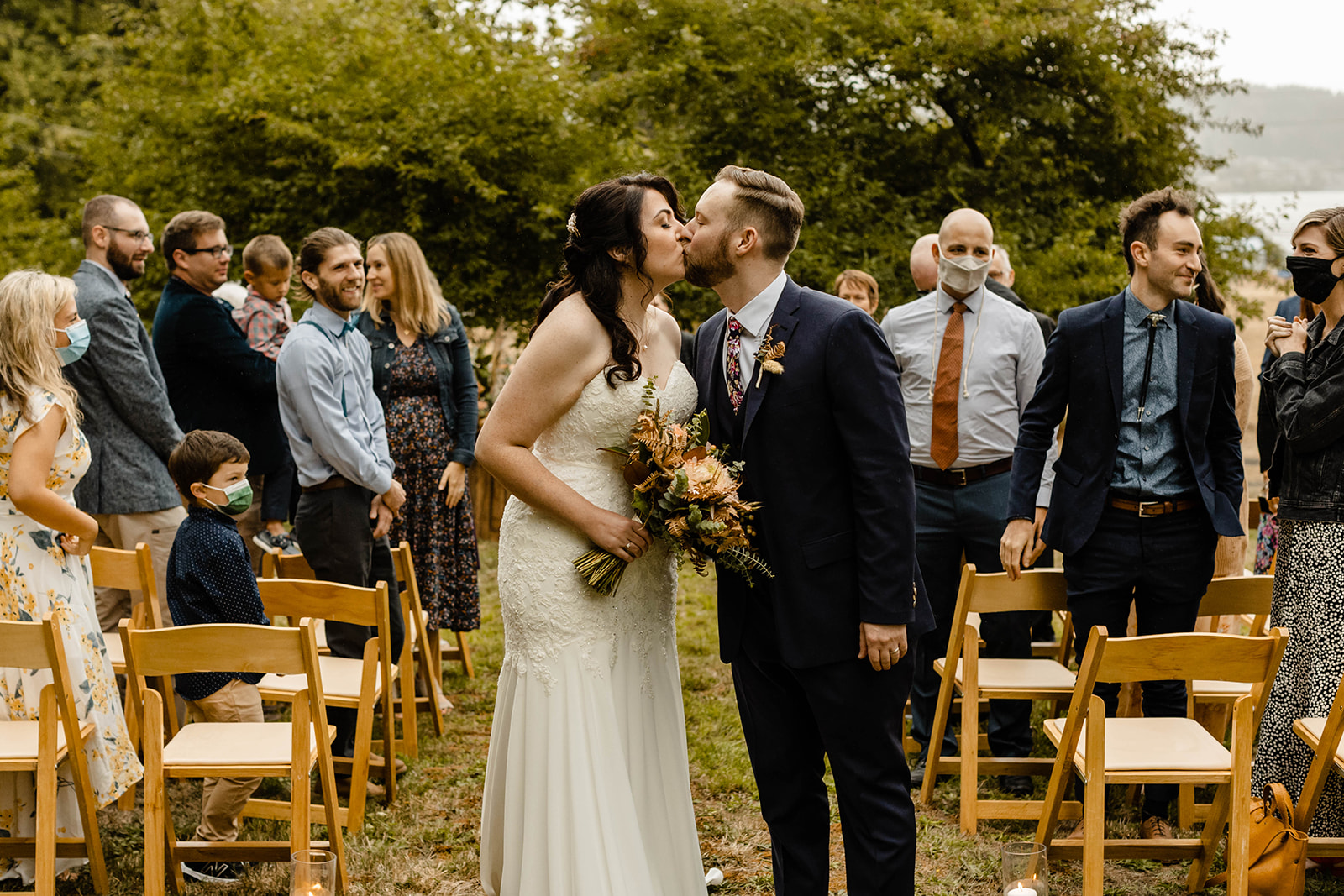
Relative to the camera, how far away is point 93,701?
13.8 feet

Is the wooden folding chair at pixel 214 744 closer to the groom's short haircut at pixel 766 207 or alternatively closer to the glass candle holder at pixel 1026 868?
the groom's short haircut at pixel 766 207

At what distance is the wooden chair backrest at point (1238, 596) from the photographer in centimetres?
442

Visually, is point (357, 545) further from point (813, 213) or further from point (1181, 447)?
point (813, 213)

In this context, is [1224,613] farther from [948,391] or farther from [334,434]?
[334,434]

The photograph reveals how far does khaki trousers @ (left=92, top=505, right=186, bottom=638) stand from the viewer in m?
5.41

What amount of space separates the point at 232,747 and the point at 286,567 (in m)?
1.57

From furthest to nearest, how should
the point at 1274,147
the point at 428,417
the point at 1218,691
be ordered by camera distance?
the point at 1274,147 < the point at 428,417 < the point at 1218,691

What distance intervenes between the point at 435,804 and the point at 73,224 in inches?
466

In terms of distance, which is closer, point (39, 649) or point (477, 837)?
point (39, 649)

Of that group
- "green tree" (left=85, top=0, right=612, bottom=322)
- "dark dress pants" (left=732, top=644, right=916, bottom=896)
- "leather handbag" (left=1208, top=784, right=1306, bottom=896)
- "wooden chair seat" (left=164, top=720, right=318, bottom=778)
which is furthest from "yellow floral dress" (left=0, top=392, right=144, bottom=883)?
"green tree" (left=85, top=0, right=612, bottom=322)

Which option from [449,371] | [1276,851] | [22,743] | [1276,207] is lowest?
[1276,851]

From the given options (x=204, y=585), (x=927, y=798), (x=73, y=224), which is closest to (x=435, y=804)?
A: (x=204, y=585)

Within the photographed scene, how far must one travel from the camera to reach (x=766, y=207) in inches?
130

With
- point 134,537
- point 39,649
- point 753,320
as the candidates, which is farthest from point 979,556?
point 134,537
